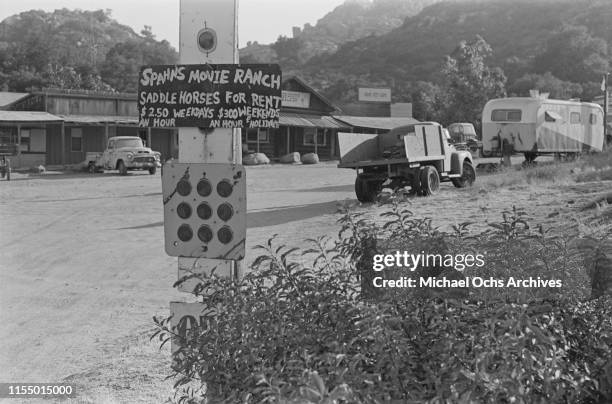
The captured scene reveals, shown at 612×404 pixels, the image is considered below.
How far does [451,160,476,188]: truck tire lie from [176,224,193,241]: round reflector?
51.0ft

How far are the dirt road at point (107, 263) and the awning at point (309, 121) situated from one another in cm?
1839

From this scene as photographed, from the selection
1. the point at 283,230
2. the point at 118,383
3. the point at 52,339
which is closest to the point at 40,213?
the point at 283,230

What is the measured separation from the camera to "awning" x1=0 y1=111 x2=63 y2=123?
32463 mm

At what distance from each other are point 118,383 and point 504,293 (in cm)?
303

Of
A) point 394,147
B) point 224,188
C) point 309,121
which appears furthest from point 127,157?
point 224,188

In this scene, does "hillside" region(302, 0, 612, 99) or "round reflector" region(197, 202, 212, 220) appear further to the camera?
"hillside" region(302, 0, 612, 99)

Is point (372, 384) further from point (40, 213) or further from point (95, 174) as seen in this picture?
point (95, 174)

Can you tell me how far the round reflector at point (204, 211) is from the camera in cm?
399

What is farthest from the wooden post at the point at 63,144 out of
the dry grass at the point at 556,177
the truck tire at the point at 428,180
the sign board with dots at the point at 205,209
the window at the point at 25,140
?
the sign board with dots at the point at 205,209

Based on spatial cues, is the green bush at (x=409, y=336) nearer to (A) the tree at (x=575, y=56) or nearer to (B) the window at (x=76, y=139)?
(B) the window at (x=76, y=139)

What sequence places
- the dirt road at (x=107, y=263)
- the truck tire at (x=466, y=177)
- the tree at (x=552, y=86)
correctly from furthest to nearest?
→ the tree at (x=552, y=86), the truck tire at (x=466, y=177), the dirt road at (x=107, y=263)

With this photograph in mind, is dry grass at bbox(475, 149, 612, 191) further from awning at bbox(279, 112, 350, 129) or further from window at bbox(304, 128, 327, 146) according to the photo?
window at bbox(304, 128, 327, 146)

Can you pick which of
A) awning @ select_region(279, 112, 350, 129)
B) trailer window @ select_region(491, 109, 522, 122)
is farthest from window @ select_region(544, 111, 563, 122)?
awning @ select_region(279, 112, 350, 129)

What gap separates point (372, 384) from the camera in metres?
2.46
